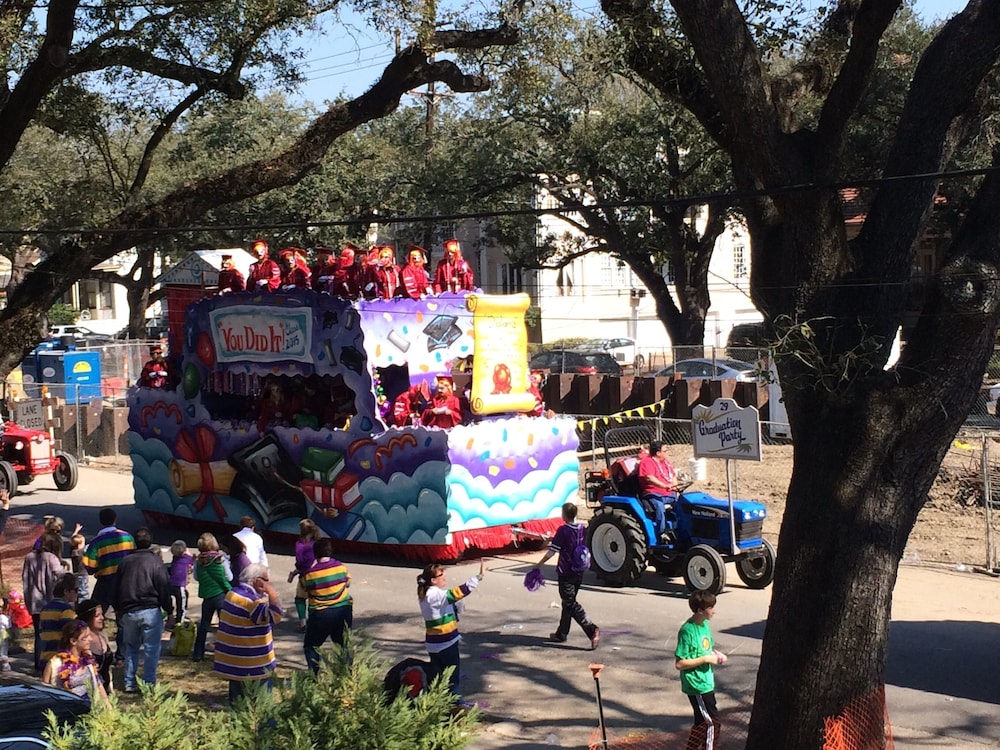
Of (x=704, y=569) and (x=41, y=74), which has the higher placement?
(x=41, y=74)

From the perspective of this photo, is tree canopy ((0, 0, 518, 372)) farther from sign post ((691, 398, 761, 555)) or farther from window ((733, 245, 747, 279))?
window ((733, 245, 747, 279))

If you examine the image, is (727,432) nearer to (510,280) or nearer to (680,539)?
(680,539)

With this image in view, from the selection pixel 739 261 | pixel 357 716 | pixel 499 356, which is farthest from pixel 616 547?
pixel 739 261

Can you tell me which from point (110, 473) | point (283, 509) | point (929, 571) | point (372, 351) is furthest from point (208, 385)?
point (929, 571)

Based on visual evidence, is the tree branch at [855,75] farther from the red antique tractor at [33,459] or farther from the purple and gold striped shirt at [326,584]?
the red antique tractor at [33,459]

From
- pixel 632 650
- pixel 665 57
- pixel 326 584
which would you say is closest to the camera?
pixel 665 57

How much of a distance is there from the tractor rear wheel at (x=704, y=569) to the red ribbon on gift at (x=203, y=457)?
25.8 ft

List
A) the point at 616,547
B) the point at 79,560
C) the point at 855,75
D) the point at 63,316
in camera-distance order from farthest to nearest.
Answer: the point at 63,316 < the point at 616,547 < the point at 79,560 < the point at 855,75

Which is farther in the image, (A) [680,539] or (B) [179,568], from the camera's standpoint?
(A) [680,539]

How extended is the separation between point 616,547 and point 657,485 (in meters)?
0.91

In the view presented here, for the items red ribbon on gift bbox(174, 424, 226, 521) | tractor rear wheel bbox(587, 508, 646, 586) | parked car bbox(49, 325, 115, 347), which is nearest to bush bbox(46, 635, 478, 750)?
tractor rear wheel bbox(587, 508, 646, 586)

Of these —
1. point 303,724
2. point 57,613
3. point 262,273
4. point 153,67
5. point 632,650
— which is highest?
point 153,67

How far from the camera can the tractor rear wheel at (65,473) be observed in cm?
2388

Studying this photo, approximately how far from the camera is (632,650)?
12.0 meters
